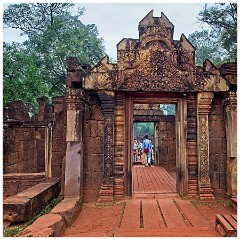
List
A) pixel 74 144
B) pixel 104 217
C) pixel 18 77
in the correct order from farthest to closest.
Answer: pixel 18 77 < pixel 74 144 < pixel 104 217

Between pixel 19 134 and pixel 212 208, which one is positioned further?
pixel 19 134

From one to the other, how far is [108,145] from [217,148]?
2.44 meters

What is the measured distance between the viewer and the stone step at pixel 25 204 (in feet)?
15.6

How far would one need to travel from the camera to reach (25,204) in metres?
4.87

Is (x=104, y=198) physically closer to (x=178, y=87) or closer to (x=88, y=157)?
(x=88, y=157)

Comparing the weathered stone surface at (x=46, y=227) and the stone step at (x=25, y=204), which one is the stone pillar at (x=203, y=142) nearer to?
the weathered stone surface at (x=46, y=227)

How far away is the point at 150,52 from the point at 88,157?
268 cm

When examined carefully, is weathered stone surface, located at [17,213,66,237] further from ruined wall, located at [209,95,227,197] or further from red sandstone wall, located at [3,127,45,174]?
red sandstone wall, located at [3,127,45,174]

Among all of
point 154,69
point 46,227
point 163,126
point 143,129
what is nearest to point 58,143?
point 154,69

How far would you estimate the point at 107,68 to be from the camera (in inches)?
243

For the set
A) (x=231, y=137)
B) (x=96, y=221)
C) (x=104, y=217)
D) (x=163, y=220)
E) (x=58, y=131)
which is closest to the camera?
(x=163, y=220)

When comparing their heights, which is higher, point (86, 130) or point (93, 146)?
point (86, 130)

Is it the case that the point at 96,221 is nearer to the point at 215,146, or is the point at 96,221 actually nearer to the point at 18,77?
the point at 215,146

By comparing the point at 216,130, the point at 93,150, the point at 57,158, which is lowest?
the point at 57,158
